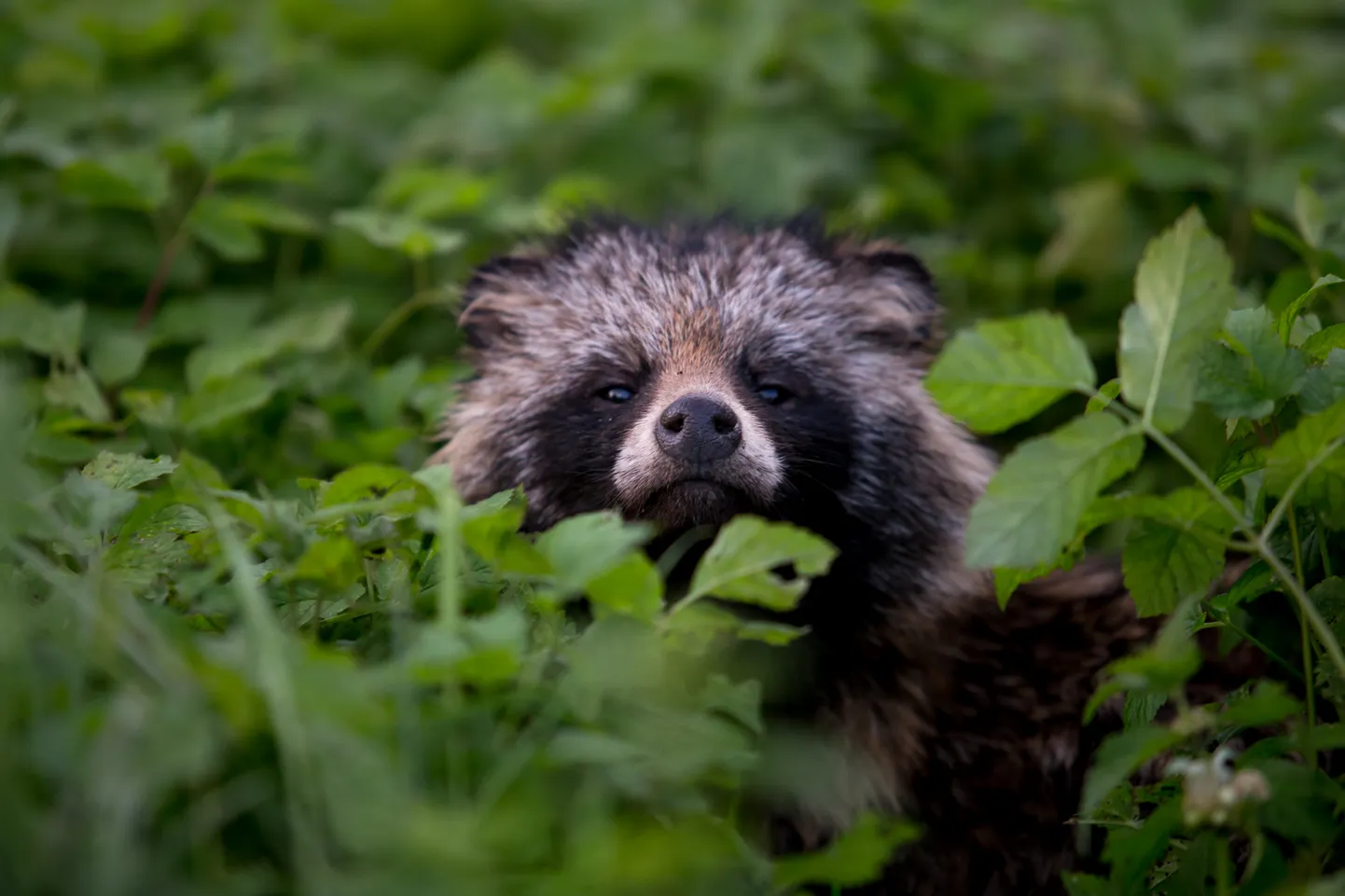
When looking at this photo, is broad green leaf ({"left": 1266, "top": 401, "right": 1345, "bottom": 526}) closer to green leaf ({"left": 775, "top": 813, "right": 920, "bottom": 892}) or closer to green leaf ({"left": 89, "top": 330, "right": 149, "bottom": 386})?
green leaf ({"left": 775, "top": 813, "right": 920, "bottom": 892})

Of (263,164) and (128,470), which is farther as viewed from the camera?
(263,164)

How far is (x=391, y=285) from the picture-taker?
20.8ft

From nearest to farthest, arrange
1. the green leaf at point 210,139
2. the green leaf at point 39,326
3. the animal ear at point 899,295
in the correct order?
the green leaf at point 39,326 < the animal ear at point 899,295 < the green leaf at point 210,139

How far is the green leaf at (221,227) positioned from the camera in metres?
5.49

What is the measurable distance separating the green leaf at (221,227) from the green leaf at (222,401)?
0.82 m

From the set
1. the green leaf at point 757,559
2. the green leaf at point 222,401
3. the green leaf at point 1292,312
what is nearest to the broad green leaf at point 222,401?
the green leaf at point 222,401

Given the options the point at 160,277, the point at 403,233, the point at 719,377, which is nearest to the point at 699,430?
the point at 719,377

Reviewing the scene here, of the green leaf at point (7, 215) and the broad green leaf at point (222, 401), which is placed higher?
the green leaf at point (7, 215)

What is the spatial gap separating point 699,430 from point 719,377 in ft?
1.88

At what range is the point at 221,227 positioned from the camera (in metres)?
5.54

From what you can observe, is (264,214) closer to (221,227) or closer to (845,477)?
(221,227)

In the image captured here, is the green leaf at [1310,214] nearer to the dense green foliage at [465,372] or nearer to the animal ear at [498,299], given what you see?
the dense green foliage at [465,372]

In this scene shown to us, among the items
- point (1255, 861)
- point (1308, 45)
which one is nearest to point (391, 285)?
point (1255, 861)

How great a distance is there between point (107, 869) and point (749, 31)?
538 cm
